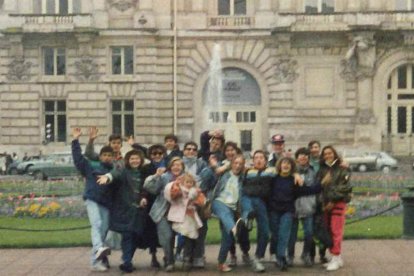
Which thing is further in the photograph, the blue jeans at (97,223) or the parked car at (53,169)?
the parked car at (53,169)

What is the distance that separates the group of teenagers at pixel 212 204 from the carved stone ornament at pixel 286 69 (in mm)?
32794

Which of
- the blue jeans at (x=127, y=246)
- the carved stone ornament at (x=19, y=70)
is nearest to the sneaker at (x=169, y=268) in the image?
the blue jeans at (x=127, y=246)

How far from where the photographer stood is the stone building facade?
48.9 metres

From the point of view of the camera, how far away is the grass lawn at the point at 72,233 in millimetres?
20016

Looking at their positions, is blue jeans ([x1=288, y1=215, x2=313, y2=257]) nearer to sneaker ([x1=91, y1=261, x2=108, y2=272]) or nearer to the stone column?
sneaker ([x1=91, y1=261, x2=108, y2=272])

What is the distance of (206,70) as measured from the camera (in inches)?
1966

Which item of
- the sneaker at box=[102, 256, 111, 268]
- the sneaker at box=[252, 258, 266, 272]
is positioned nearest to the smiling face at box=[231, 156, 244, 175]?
the sneaker at box=[252, 258, 266, 272]

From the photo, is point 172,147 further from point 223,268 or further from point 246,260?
point 223,268

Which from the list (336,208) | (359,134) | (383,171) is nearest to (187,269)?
(336,208)

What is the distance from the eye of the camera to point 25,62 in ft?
165

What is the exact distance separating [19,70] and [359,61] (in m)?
17.7

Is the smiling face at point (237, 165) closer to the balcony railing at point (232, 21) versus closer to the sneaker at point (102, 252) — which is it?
the sneaker at point (102, 252)

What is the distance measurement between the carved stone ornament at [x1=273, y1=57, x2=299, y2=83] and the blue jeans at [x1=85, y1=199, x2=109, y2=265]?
33.6 m

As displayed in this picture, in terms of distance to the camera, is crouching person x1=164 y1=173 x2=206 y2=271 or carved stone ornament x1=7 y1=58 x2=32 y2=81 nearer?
crouching person x1=164 y1=173 x2=206 y2=271
